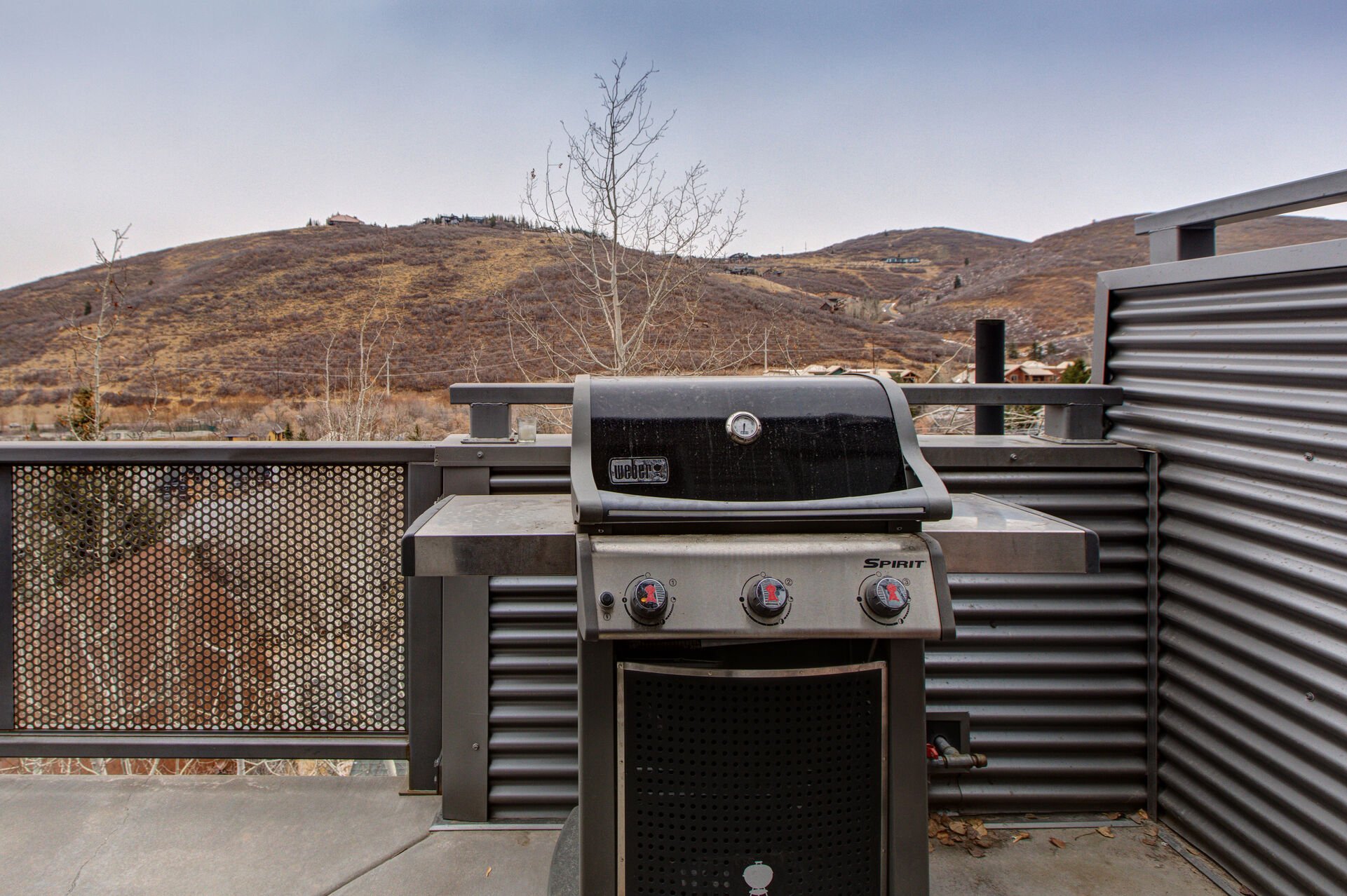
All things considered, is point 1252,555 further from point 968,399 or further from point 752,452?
point 752,452

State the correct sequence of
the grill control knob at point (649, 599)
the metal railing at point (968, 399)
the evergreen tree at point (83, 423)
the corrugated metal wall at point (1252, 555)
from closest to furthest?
the grill control knob at point (649, 599), the corrugated metal wall at point (1252, 555), the metal railing at point (968, 399), the evergreen tree at point (83, 423)

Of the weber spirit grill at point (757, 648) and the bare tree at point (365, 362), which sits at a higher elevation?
the bare tree at point (365, 362)

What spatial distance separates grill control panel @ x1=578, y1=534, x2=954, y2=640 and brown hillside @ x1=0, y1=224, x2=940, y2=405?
15.1 metres

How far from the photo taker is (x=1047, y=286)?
91.4 feet

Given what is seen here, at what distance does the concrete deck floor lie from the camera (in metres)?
1.93

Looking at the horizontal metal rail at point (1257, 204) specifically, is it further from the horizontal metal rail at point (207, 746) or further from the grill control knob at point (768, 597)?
the horizontal metal rail at point (207, 746)

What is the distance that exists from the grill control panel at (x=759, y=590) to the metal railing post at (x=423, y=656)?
45.2 inches

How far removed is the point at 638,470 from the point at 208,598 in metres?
1.80

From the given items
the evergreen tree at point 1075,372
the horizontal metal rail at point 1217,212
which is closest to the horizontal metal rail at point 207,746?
the horizontal metal rail at point 1217,212

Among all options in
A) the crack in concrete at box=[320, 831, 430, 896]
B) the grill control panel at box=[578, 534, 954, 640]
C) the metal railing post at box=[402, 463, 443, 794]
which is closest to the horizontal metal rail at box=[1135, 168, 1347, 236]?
the grill control panel at box=[578, 534, 954, 640]

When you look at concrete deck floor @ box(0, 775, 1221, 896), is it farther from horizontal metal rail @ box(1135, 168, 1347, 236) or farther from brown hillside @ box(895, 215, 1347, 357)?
brown hillside @ box(895, 215, 1347, 357)

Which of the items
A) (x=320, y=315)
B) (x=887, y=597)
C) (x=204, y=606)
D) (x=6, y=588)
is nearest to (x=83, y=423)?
(x=6, y=588)

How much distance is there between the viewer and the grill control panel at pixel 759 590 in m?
1.21

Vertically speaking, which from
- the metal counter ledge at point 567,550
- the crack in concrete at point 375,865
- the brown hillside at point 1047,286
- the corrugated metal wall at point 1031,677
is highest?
the brown hillside at point 1047,286
